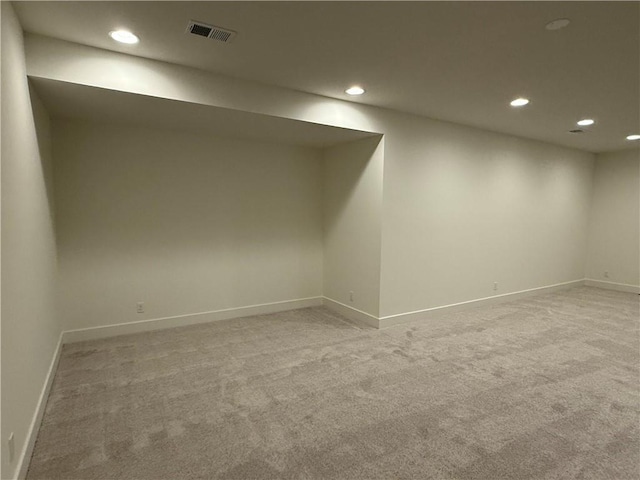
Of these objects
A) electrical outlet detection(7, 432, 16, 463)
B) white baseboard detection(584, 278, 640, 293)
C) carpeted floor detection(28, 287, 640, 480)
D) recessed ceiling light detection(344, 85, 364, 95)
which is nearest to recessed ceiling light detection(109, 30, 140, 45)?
recessed ceiling light detection(344, 85, 364, 95)

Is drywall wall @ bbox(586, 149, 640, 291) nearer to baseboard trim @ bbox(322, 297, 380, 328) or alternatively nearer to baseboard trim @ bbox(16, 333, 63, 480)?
baseboard trim @ bbox(322, 297, 380, 328)

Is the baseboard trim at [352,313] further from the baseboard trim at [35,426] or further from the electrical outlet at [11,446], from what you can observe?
the electrical outlet at [11,446]

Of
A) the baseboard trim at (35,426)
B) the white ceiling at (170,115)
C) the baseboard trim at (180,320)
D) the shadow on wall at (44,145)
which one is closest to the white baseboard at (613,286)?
the baseboard trim at (180,320)

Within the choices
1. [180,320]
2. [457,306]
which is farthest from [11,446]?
[457,306]

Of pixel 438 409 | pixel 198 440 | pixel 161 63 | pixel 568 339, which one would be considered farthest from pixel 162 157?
pixel 568 339

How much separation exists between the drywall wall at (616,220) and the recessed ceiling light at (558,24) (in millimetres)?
5654

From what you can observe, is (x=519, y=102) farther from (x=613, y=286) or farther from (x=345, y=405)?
(x=613, y=286)

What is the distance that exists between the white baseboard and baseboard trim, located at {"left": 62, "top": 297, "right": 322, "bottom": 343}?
5.38 m

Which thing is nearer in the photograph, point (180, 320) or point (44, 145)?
point (44, 145)

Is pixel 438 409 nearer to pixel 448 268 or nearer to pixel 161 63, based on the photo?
pixel 448 268

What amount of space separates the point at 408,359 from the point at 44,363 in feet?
9.57

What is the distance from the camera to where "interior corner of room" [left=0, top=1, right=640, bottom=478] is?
8.21ft

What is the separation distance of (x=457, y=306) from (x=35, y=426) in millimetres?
4503

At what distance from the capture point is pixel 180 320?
4.16m
